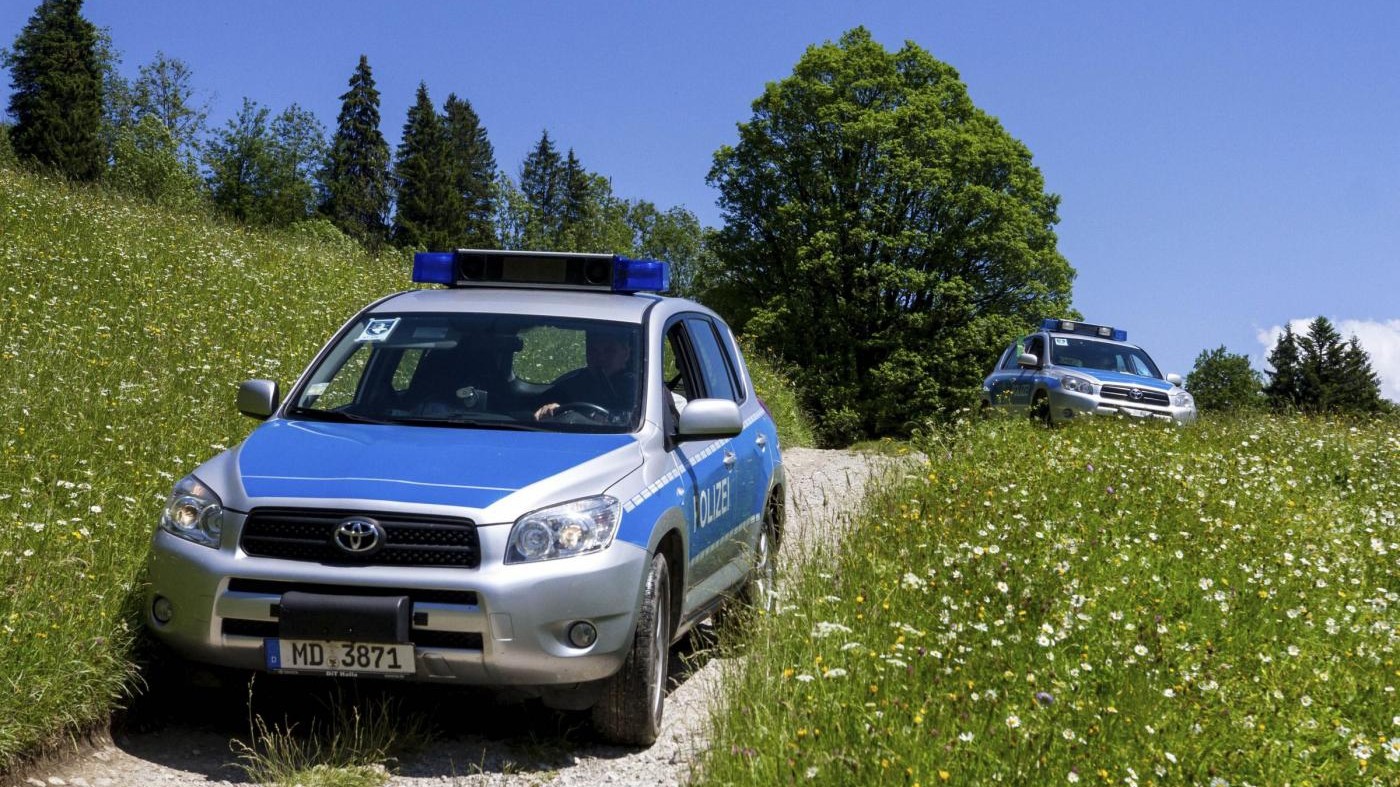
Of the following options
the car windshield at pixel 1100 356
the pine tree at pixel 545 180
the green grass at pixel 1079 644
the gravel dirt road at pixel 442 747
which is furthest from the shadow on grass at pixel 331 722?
the pine tree at pixel 545 180

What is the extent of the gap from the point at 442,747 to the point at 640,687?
899 mm

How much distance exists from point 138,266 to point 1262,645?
14.9 m

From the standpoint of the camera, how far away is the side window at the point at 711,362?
7.31 metres

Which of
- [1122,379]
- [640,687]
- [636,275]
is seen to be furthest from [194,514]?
[1122,379]

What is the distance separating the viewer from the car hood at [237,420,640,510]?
5.04 meters

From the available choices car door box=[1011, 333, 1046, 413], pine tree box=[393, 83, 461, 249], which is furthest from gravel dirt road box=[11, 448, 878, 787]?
pine tree box=[393, 83, 461, 249]

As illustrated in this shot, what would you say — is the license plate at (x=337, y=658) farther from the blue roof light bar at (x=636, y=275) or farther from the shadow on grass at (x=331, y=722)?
the blue roof light bar at (x=636, y=275)

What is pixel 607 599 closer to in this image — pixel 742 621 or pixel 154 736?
pixel 742 621

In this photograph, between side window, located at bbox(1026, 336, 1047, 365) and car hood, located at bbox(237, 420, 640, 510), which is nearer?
car hood, located at bbox(237, 420, 640, 510)

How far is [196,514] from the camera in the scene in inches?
208

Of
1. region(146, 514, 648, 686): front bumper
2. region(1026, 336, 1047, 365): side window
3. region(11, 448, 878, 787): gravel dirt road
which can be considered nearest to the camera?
region(146, 514, 648, 686): front bumper

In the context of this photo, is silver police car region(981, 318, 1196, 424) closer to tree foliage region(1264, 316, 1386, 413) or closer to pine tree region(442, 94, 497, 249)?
pine tree region(442, 94, 497, 249)

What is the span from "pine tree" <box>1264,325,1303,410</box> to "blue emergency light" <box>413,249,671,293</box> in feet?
279

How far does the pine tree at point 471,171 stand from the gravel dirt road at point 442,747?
3012 inches
